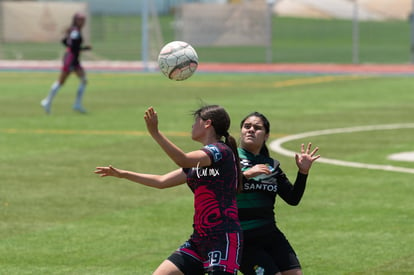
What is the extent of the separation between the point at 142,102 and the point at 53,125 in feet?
20.3

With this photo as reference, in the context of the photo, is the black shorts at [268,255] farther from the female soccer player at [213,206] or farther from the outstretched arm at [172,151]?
the outstretched arm at [172,151]

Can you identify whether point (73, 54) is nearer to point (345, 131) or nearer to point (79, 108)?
point (79, 108)

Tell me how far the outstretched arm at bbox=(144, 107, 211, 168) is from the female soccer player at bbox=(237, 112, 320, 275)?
0.76m

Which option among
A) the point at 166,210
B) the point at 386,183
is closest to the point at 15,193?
the point at 166,210

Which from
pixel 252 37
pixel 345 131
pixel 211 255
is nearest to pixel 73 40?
pixel 345 131

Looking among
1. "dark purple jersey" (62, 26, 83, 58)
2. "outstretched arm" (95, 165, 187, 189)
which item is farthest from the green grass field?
"outstretched arm" (95, 165, 187, 189)

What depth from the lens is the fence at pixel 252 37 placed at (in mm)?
50750

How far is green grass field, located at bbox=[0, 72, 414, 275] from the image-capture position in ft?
34.1

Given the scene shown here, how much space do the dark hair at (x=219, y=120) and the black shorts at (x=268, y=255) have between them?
2.11 feet

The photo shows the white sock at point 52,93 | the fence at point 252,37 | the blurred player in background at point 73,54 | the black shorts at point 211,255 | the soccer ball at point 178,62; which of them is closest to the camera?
the black shorts at point 211,255

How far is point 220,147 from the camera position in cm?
757

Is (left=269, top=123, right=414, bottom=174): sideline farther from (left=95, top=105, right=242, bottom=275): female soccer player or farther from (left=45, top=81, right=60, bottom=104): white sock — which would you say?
(left=95, top=105, right=242, bottom=275): female soccer player

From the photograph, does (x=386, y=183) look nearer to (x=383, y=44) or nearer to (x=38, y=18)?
(x=38, y=18)

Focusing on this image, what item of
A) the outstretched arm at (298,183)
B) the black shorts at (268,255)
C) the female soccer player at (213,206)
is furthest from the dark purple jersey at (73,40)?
the female soccer player at (213,206)
